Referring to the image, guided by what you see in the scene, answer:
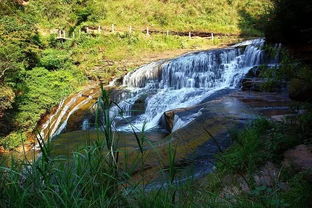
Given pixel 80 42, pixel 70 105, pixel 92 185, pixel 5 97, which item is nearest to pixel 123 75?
pixel 70 105

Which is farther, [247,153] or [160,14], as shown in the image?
[160,14]

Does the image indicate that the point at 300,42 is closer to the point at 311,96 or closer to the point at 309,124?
the point at 311,96

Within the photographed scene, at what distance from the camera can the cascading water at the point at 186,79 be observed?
44.1 ft

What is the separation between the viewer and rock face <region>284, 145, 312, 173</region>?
425 centimetres

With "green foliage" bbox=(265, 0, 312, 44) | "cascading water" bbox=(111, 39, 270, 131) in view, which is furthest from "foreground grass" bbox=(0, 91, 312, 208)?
"cascading water" bbox=(111, 39, 270, 131)

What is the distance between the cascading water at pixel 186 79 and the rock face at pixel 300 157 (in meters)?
7.67

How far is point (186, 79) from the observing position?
15.3 m

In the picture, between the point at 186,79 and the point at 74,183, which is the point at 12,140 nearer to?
the point at 186,79

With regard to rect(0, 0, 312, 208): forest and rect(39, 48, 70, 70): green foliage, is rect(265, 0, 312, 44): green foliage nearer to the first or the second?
rect(0, 0, 312, 208): forest

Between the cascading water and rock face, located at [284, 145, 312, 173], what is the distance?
7.67 m

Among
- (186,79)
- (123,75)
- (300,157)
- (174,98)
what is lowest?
(174,98)

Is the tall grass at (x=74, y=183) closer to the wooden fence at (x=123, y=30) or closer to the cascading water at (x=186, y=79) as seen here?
the cascading water at (x=186, y=79)

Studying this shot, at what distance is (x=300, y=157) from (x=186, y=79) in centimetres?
1101

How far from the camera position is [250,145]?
5098 mm
